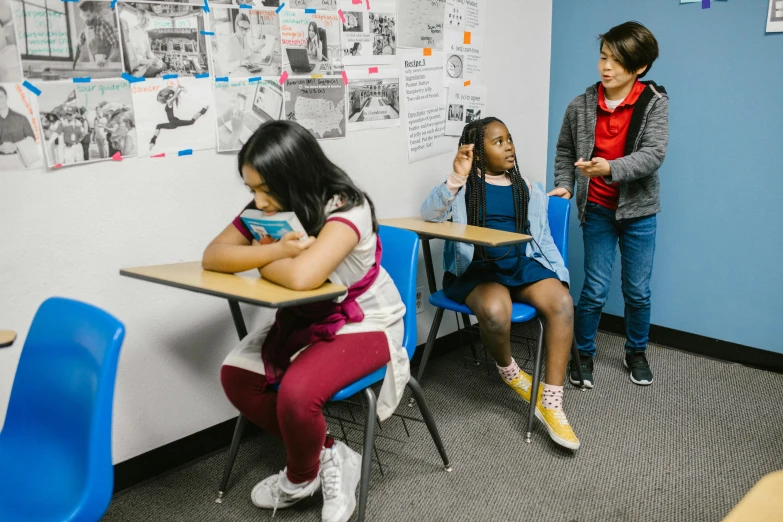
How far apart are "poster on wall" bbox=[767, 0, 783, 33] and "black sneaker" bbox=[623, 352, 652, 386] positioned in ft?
4.88

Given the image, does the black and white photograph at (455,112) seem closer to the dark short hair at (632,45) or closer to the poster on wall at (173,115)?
the dark short hair at (632,45)

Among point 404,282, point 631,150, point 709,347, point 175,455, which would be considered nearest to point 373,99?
point 404,282

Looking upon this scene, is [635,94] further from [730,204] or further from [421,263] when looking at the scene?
[421,263]

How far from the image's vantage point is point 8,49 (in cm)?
166

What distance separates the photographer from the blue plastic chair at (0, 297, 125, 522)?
110cm

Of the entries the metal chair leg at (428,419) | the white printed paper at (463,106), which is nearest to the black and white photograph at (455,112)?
the white printed paper at (463,106)

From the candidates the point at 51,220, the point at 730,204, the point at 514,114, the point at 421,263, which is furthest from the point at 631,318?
the point at 51,220

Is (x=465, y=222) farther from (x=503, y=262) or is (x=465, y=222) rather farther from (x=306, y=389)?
(x=306, y=389)

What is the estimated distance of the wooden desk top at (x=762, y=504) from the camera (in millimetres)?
720

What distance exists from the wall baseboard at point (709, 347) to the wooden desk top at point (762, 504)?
255cm

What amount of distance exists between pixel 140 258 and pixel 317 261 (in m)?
0.74

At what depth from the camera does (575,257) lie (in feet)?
11.7

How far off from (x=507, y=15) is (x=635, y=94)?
2.98ft

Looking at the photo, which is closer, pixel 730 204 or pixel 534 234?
pixel 534 234
